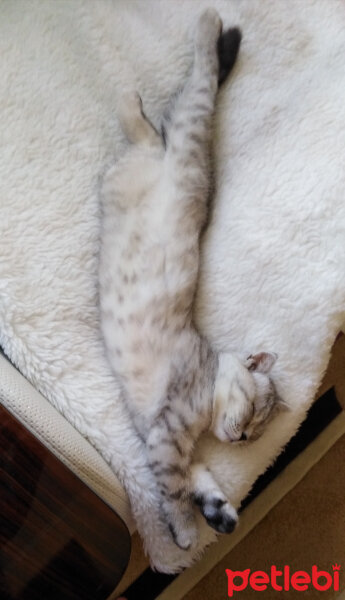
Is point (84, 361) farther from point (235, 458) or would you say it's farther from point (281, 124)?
point (281, 124)

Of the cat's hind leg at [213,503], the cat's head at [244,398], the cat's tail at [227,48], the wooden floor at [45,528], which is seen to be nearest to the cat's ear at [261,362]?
the cat's head at [244,398]

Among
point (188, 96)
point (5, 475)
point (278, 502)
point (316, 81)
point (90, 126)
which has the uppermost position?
point (316, 81)

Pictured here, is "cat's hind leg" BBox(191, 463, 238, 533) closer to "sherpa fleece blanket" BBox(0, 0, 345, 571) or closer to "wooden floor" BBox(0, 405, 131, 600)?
"sherpa fleece blanket" BBox(0, 0, 345, 571)

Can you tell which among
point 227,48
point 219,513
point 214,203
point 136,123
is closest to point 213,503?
point 219,513

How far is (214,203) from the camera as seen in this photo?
1004 millimetres

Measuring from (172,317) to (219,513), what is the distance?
0.31 meters

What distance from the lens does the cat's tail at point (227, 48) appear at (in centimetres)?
101

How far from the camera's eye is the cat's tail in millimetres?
1012

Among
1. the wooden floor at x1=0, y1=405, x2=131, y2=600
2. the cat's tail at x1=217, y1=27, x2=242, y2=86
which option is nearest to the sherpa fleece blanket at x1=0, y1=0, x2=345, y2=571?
the cat's tail at x1=217, y1=27, x2=242, y2=86

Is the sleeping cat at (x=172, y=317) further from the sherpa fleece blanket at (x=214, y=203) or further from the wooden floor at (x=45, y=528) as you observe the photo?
the wooden floor at (x=45, y=528)

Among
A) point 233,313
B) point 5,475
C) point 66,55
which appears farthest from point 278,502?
point 66,55

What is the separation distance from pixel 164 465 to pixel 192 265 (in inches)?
12.9

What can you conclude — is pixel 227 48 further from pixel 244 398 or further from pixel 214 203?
pixel 244 398

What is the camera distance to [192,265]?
94 cm
